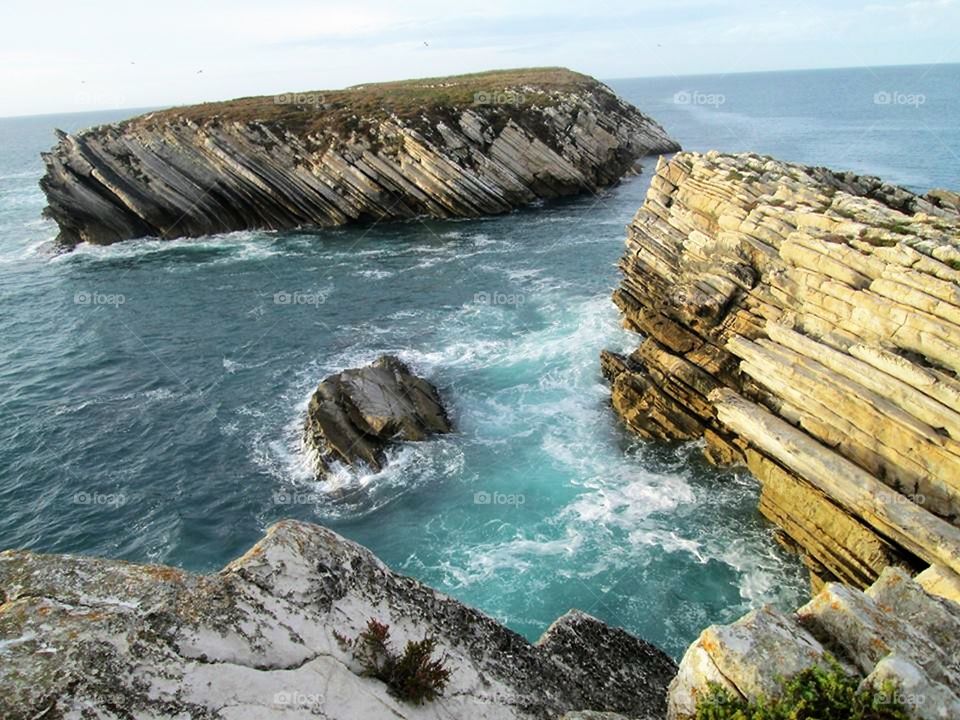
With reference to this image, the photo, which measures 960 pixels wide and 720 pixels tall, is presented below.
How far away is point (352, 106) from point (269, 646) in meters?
82.6

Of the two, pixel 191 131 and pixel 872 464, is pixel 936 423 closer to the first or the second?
pixel 872 464

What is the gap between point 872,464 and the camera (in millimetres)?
20906

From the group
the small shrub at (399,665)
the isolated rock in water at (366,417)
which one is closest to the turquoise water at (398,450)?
the isolated rock in water at (366,417)

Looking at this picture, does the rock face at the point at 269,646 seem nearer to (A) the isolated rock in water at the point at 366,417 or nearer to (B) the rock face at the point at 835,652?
(B) the rock face at the point at 835,652

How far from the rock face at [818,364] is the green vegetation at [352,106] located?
164 feet

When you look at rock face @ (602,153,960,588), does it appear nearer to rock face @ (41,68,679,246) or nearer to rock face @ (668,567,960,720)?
rock face @ (668,567,960,720)

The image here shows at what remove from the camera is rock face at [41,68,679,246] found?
66938 millimetres

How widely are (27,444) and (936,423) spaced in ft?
120

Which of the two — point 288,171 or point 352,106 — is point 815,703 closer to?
point 288,171

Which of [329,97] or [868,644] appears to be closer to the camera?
[868,644]

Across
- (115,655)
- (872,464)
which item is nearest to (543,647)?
(115,655)

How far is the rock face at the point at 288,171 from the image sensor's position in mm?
66938

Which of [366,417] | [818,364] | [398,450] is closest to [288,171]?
[366,417]

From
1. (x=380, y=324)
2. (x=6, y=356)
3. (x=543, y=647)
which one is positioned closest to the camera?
(x=543, y=647)
